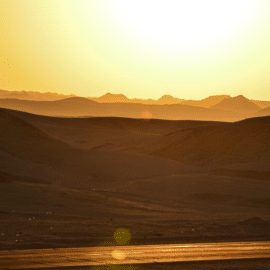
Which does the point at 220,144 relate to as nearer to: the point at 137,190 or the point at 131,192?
the point at 137,190

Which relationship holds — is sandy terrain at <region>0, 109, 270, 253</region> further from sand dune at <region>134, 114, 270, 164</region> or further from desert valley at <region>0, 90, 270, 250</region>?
sand dune at <region>134, 114, 270, 164</region>

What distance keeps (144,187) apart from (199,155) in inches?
1275

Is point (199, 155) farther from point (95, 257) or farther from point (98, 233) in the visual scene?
point (95, 257)

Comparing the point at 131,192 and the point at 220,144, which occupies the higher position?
the point at 220,144

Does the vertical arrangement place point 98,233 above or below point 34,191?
below

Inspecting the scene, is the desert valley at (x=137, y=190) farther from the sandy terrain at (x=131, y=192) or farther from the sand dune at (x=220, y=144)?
the sand dune at (x=220, y=144)

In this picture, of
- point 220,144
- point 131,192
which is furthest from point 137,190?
point 220,144

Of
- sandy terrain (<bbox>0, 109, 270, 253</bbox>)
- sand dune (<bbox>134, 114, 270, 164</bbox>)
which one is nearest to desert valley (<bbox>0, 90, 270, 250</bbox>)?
sandy terrain (<bbox>0, 109, 270, 253</bbox>)

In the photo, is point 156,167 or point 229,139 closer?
point 156,167

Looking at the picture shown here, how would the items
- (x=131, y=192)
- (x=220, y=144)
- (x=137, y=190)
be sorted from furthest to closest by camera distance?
1. (x=220, y=144)
2. (x=137, y=190)
3. (x=131, y=192)

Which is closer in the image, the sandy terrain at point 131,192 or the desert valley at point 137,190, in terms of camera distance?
the sandy terrain at point 131,192

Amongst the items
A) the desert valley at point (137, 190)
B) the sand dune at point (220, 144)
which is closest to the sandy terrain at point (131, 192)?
the desert valley at point (137, 190)

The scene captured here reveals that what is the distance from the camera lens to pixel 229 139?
68.4 metres

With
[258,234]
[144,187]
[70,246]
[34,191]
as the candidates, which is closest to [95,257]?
[70,246]
